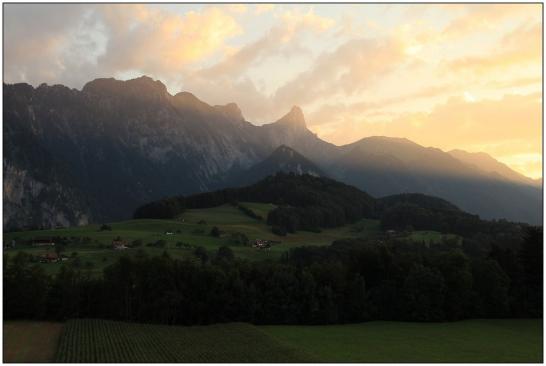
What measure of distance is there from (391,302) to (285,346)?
115 ft

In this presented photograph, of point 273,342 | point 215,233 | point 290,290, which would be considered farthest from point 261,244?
point 273,342

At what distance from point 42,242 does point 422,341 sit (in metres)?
138

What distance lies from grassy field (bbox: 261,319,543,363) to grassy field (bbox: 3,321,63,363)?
95.0 ft

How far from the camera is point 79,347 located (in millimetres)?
59312

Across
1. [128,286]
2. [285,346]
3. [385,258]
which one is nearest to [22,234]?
[128,286]

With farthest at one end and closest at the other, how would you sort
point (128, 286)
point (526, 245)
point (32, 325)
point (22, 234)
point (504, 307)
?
point (22, 234) < point (526, 245) < point (504, 307) < point (128, 286) < point (32, 325)

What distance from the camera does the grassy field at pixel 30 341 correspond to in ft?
179

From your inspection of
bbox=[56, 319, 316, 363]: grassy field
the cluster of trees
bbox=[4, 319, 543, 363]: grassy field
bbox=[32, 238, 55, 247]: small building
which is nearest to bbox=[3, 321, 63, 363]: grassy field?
bbox=[4, 319, 543, 363]: grassy field

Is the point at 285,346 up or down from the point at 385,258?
down

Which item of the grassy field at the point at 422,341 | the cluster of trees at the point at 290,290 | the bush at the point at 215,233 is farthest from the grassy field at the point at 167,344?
the bush at the point at 215,233

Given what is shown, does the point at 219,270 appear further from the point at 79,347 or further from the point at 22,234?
the point at 22,234

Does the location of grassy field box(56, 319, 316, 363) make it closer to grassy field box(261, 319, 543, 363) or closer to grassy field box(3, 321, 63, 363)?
grassy field box(3, 321, 63, 363)

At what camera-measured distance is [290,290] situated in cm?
8994

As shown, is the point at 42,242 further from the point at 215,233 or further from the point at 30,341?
the point at 30,341
